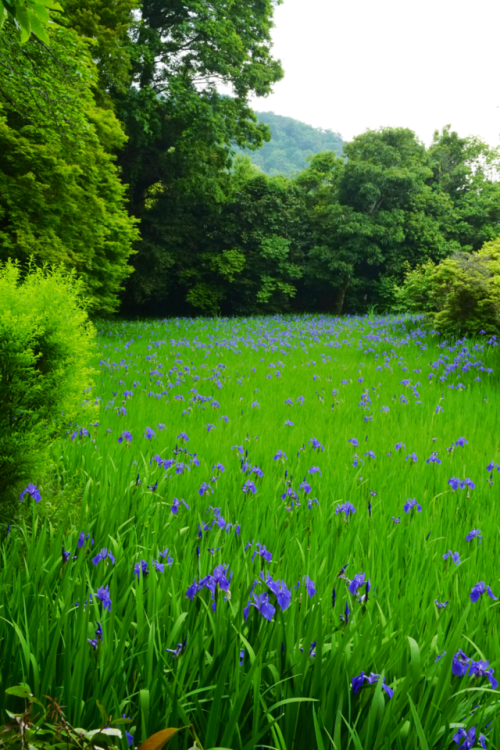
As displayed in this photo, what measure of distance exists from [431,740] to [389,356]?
8494mm

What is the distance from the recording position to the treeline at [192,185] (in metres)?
9.91

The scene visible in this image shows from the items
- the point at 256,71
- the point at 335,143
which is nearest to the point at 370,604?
the point at 256,71

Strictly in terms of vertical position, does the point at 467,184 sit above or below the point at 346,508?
above

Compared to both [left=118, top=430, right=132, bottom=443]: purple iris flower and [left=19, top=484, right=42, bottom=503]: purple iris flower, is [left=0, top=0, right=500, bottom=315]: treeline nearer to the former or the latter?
[left=118, top=430, right=132, bottom=443]: purple iris flower

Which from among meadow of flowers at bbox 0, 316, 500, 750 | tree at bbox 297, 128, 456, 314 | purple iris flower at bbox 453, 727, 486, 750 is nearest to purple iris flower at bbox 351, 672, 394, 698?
meadow of flowers at bbox 0, 316, 500, 750

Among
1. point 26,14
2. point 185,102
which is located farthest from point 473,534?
point 185,102

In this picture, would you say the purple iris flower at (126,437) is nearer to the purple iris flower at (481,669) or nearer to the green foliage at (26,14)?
the green foliage at (26,14)

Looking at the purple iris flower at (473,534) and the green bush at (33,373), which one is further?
the purple iris flower at (473,534)

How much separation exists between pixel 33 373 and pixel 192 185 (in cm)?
1882

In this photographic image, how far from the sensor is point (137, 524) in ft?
8.07

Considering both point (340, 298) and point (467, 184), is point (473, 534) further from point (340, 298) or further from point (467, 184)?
point (467, 184)

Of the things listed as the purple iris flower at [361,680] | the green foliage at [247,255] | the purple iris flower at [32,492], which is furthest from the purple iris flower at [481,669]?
the green foliage at [247,255]

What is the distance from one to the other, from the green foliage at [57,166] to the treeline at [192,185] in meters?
0.04

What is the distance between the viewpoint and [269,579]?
60.1 inches
